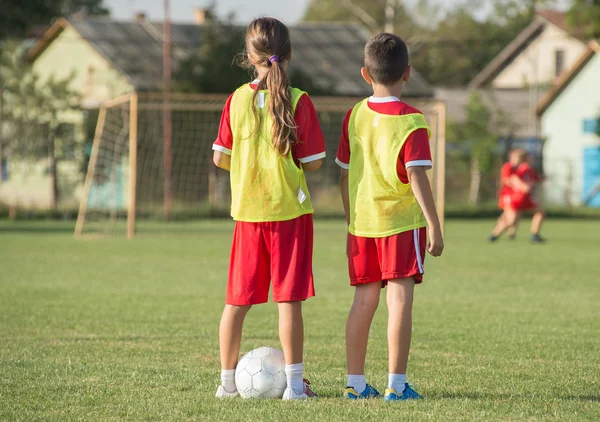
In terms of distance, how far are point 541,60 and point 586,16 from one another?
25.0 m

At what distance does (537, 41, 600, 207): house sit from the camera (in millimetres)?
41750

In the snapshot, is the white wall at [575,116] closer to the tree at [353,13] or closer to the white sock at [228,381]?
the tree at [353,13]

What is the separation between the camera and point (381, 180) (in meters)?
5.20

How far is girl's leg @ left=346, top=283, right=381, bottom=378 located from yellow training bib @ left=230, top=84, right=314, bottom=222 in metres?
0.51

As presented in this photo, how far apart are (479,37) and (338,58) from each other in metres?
30.1

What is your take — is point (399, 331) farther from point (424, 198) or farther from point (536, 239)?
point (536, 239)

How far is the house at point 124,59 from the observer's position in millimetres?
37250

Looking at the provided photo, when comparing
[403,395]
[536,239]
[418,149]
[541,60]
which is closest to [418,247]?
[418,149]

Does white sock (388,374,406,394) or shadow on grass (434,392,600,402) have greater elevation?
white sock (388,374,406,394)

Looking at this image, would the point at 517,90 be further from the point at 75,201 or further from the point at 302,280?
the point at 302,280

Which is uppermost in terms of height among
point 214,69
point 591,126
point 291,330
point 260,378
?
point 214,69

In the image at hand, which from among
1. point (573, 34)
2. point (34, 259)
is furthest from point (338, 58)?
point (34, 259)

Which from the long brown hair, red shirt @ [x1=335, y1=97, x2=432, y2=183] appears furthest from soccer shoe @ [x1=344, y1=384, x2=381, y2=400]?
the long brown hair

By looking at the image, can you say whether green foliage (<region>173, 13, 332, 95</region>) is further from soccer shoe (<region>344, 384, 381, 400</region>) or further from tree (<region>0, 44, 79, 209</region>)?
soccer shoe (<region>344, 384, 381, 400</region>)
